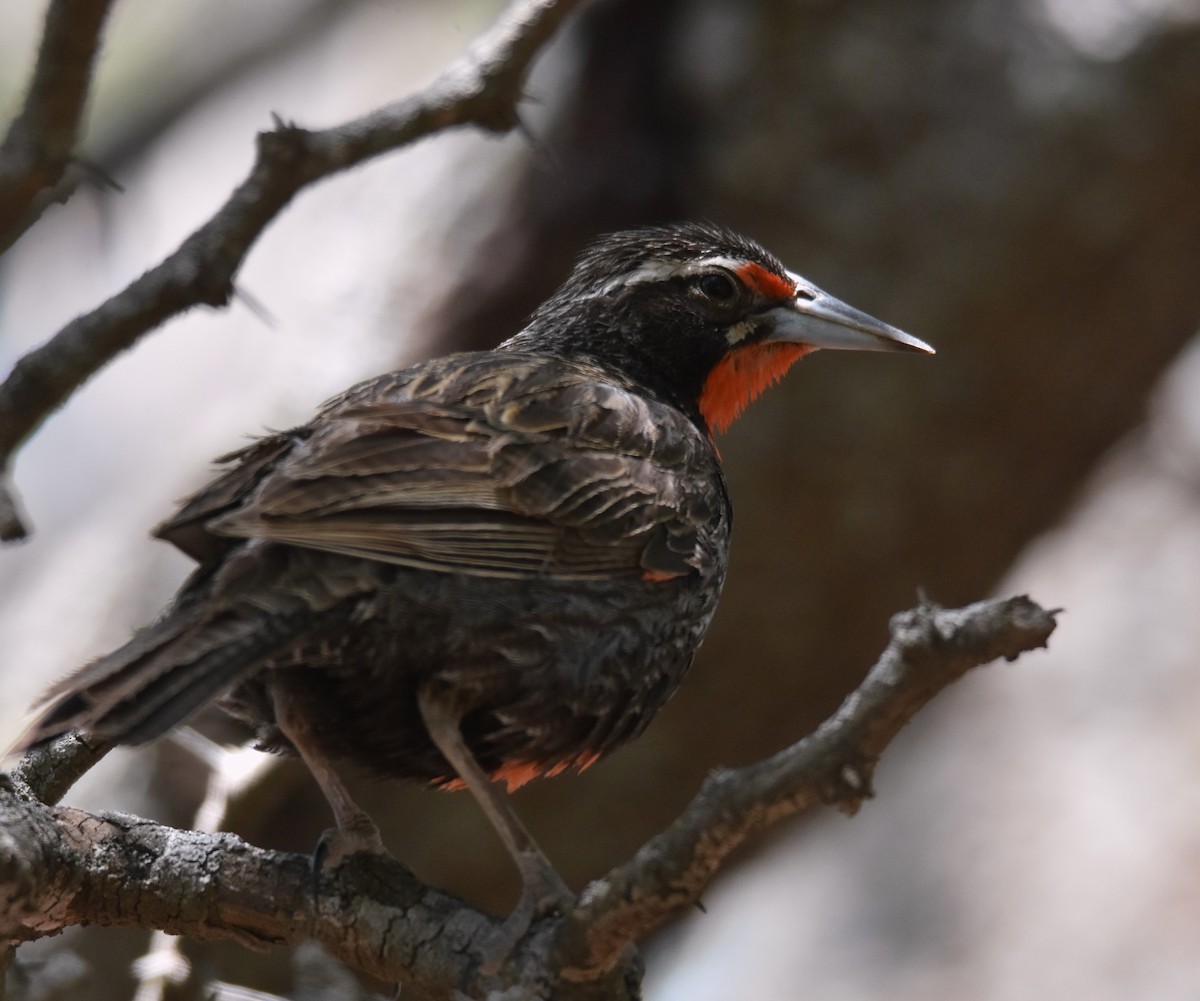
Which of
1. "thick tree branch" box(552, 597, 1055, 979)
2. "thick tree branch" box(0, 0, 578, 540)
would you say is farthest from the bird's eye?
"thick tree branch" box(552, 597, 1055, 979)

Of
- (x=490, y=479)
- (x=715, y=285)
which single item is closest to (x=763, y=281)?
(x=715, y=285)

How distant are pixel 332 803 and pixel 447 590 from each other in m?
0.69

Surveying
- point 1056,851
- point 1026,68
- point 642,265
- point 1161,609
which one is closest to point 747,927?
point 1056,851

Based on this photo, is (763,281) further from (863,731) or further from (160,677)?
(863,731)

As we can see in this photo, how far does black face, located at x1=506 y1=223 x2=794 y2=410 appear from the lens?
5.18m

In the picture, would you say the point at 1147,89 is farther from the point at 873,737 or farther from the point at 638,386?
the point at 873,737

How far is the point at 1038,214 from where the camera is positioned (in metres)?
8.58

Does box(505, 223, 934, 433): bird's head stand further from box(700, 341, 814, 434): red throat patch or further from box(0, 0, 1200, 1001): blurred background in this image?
box(0, 0, 1200, 1001): blurred background

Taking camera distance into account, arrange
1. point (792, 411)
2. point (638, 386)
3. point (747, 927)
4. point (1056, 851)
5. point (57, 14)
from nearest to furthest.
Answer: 1. point (57, 14)
2. point (638, 386)
3. point (792, 411)
4. point (1056, 851)
5. point (747, 927)

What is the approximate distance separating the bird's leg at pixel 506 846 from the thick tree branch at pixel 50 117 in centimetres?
144

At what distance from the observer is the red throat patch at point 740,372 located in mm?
5199

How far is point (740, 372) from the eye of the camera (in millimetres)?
5250

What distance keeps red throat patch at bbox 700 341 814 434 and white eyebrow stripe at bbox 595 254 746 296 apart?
275 mm

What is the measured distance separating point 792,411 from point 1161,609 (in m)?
7.25
